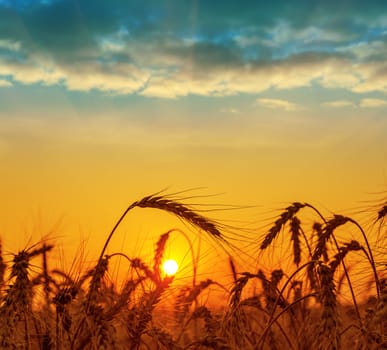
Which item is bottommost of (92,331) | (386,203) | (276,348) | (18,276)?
(276,348)

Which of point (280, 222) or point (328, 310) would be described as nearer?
point (328, 310)

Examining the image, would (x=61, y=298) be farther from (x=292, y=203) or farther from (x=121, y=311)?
(x=292, y=203)

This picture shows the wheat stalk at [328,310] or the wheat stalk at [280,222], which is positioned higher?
the wheat stalk at [280,222]

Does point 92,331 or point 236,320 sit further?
point 236,320

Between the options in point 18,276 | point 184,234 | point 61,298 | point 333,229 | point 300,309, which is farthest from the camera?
point 184,234

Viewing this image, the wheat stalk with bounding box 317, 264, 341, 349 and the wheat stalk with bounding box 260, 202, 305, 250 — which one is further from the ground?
the wheat stalk with bounding box 260, 202, 305, 250

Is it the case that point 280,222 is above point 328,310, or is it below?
above

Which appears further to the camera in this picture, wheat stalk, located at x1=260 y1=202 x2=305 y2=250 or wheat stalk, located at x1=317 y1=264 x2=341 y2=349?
wheat stalk, located at x1=260 y1=202 x2=305 y2=250

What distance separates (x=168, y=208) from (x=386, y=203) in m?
2.32

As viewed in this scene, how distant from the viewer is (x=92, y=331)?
5055 mm

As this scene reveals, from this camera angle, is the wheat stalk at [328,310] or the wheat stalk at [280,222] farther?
the wheat stalk at [280,222]

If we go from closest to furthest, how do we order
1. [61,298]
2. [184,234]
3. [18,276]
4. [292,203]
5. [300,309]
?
[18,276] < [61,298] < [292,203] < [300,309] < [184,234]

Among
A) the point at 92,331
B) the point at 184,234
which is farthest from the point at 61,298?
→ the point at 184,234

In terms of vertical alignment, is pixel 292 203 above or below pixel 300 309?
above
